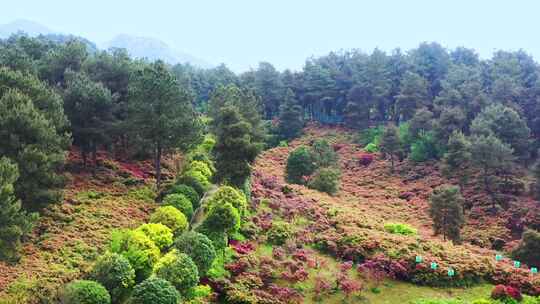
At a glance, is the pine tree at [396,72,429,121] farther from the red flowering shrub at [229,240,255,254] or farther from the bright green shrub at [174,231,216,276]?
the bright green shrub at [174,231,216,276]

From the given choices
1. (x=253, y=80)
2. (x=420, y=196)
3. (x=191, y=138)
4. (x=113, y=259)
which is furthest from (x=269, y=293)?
(x=253, y=80)

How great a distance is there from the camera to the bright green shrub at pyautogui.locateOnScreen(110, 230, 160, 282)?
21.2 metres

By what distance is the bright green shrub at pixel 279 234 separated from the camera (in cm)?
3001

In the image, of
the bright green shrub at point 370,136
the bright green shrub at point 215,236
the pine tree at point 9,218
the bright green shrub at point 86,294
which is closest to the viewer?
the bright green shrub at point 86,294

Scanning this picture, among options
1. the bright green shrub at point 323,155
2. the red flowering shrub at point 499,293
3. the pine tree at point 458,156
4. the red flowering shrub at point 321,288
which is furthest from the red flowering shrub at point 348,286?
the pine tree at point 458,156

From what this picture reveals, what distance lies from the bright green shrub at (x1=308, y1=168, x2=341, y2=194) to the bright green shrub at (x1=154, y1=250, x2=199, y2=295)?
27221 mm

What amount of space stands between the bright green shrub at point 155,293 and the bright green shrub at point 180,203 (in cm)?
1037

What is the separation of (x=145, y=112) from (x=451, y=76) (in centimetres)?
5095

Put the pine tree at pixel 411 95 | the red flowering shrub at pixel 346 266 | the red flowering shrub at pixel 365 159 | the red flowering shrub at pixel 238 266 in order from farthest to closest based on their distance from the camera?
the pine tree at pixel 411 95
the red flowering shrub at pixel 365 159
the red flowering shrub at pixel 346 266
the red flowering shrub at pixel 238 266

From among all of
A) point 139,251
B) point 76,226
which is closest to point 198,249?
point 139,251

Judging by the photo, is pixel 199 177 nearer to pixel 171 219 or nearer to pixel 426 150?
pixel 171 219

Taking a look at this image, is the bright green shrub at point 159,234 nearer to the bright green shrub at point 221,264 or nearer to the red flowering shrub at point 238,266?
the bright green shrub at point 221,264

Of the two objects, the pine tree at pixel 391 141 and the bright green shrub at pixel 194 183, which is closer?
the bright green shrub at pixel 194 183

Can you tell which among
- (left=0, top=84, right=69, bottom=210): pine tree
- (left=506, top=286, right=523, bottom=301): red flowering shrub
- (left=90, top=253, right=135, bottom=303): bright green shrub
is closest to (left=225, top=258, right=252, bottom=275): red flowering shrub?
(left=90, top=253, right=135, bottom=303): bright green shrub
